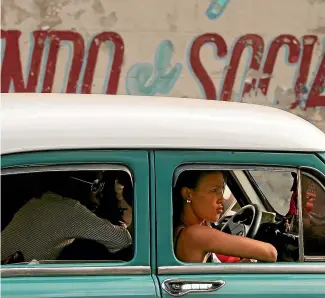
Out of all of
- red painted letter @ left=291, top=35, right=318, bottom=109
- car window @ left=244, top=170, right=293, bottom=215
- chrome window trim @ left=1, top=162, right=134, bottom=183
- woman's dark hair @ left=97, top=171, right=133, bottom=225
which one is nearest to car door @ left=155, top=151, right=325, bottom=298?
woman's dark hair @ left=97, top=171, right=133, bottom=225

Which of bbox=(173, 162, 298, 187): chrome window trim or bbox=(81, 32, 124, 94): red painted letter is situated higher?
bbox=(81, 32, 124, 94): red painted letter

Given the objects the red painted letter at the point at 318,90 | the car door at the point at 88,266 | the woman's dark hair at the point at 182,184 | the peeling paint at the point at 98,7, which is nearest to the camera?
the car door at the point at 88,266

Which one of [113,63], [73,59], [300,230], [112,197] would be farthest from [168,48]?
[112,197]

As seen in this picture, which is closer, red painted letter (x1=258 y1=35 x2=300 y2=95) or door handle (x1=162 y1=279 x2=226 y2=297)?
door handle (x1=162 y1=279 x2=226 y2=297)

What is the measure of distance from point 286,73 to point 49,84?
2485 millimetres

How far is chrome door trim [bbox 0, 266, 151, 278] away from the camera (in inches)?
128

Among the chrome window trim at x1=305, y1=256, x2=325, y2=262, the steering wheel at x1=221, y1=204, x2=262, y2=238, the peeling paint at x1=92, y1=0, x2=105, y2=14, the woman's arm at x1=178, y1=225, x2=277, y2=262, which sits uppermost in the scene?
the peeling paint at x1=92, y1=0, x2=105, y2=14

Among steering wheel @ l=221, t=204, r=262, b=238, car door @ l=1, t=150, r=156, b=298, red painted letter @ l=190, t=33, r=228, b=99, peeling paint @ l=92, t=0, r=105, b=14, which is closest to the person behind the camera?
car door @ l=1, t=150, r=156, b=298

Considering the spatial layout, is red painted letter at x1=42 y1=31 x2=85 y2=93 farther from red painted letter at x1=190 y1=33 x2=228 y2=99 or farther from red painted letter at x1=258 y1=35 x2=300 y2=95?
red painted letter at x1=258 y1=35 x2=300 y2=95

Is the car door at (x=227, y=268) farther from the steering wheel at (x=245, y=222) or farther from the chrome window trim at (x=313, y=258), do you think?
the steering wheel at (x=245, y=222)

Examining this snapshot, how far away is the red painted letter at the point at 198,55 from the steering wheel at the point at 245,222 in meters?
5.95

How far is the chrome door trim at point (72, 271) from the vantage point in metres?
3.26

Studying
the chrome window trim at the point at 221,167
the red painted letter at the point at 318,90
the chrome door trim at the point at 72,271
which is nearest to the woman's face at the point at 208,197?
the chrome window trim at the point at 221,167

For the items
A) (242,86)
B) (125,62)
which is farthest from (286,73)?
(125,62)
